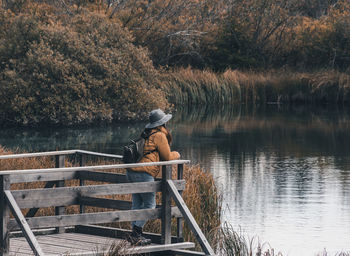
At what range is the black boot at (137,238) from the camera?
904 cm

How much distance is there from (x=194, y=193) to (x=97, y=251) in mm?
3928

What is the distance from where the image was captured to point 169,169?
29.8 ft

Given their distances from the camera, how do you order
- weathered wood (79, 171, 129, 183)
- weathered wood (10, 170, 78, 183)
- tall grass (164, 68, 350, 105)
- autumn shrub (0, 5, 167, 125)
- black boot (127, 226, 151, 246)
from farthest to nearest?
tall grass (164, 68, 350, 105) → autumn shrub (0, 5, 167, 125) → weathered wood (79, 171, 129, 183) → black boot (127, 226, 151, 246) → weathered wood (10, 170, 78, 183)

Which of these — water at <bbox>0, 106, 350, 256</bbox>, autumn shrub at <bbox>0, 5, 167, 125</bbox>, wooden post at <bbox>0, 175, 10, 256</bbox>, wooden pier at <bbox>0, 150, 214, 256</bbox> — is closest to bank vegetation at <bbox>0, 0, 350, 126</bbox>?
autumn shrub at <bbox>0, 5, 167, 125</bbox>

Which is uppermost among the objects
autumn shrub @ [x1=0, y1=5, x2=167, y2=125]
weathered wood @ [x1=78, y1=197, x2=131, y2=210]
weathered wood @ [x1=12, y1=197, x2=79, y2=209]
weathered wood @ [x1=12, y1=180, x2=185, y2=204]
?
autumn shrub @ [x1=0, y1=5, x2=167, y2=125]

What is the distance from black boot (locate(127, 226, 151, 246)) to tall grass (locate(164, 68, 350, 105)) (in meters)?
30.5

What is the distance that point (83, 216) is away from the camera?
8.70 meters

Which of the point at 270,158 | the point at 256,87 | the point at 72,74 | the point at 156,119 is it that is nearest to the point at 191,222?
the point at 156,119

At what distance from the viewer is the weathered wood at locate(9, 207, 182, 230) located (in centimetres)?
846

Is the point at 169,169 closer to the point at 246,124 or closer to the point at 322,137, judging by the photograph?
the point at 322,137

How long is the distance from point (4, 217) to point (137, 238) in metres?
1.64

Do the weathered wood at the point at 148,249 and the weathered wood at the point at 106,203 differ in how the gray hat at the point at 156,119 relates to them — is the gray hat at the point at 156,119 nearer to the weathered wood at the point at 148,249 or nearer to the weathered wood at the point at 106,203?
the weathered wood at the point at 106,203

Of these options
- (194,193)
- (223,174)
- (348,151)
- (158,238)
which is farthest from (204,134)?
(158,238)

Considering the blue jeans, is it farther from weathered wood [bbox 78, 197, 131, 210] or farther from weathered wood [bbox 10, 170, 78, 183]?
weathered wood [bbox 10, 170, 78, 183]
